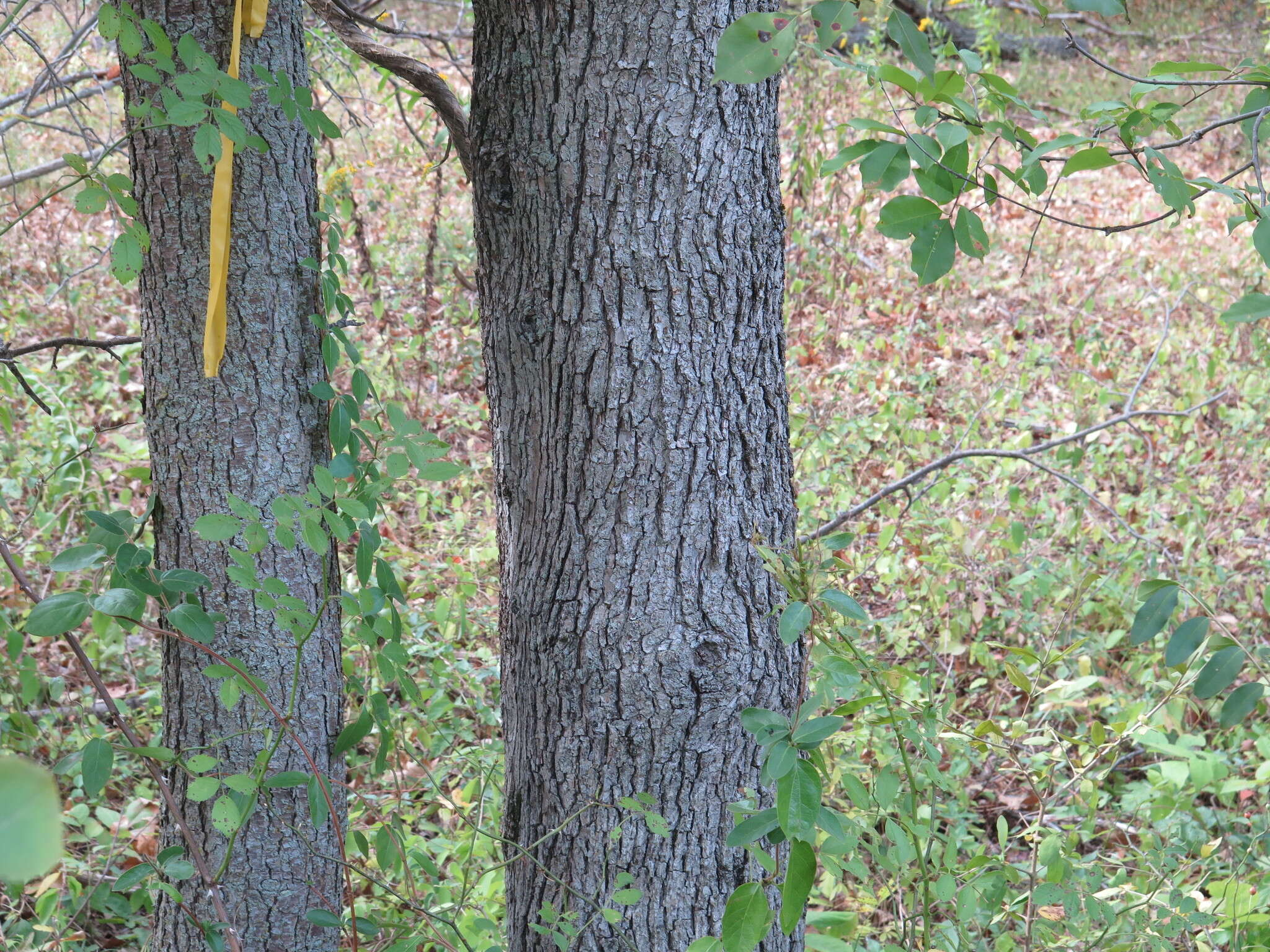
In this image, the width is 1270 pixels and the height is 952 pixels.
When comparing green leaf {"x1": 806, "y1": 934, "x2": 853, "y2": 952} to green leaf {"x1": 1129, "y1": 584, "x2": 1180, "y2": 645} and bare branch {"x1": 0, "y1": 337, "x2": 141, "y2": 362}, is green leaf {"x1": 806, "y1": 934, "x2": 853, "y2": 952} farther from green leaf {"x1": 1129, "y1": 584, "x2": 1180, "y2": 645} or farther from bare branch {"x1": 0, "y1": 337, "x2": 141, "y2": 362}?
bare branch {"x1": 0, "y1": 337, "x2": 141, "y2": 362}

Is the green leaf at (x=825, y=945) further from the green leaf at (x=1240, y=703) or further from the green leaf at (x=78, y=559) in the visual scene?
the green leaf at (x=78, y=559)

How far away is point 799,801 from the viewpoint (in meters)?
1.07

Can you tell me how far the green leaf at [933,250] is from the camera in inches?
40.7

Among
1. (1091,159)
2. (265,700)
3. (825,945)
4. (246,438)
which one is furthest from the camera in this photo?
(825,945)

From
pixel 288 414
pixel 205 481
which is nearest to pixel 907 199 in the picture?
pixel 288 414

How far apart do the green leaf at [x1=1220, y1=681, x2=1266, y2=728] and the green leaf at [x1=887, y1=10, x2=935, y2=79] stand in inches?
31.1

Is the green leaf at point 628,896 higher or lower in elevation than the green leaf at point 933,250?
lower

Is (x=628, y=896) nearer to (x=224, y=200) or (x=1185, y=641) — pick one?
(x=1185, y=641)

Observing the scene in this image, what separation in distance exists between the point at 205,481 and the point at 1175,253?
607cm

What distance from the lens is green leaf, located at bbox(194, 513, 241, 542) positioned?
135cm

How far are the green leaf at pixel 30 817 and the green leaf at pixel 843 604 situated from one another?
0.90 metres

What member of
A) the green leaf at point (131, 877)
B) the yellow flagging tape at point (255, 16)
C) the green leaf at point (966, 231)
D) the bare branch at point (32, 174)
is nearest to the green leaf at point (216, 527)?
the green leaf at point (131, 877)

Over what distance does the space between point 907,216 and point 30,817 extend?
952mm

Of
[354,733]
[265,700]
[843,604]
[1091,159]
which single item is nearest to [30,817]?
[843,604]
